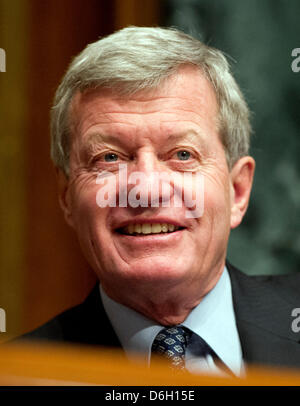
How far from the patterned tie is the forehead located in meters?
0.35

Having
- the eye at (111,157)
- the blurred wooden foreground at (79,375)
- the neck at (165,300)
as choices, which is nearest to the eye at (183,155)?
the eye at (111,157)

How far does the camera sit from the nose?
1.10m

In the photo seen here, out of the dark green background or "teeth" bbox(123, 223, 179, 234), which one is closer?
"teeth" bbox(123, 223, 179, 234)

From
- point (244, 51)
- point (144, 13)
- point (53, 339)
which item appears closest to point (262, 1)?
point (244, 51)

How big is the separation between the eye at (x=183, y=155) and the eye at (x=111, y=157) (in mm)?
108

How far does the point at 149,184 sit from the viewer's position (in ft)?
3.60

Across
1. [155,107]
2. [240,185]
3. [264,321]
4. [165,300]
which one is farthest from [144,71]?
[264,321]

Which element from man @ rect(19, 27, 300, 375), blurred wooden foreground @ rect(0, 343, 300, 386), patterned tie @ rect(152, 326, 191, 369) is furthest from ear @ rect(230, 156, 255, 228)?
blurred wooden foreground @ rect(0, 343, 300, 386)

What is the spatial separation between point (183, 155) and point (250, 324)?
0.34 m

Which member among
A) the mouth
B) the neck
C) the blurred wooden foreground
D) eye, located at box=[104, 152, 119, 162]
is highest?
eye, located at box=[104, 152, 119, 162]

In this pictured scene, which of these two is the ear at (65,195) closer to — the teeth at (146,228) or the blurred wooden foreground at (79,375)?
the teeth at (146,228)

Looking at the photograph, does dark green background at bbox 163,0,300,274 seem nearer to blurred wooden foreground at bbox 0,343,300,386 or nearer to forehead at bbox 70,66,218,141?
forehead at bbox 70,66,218,141

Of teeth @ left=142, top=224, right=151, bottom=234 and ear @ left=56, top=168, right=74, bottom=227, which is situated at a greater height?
ear @ left=56, top=168, right=74, bottom=227
